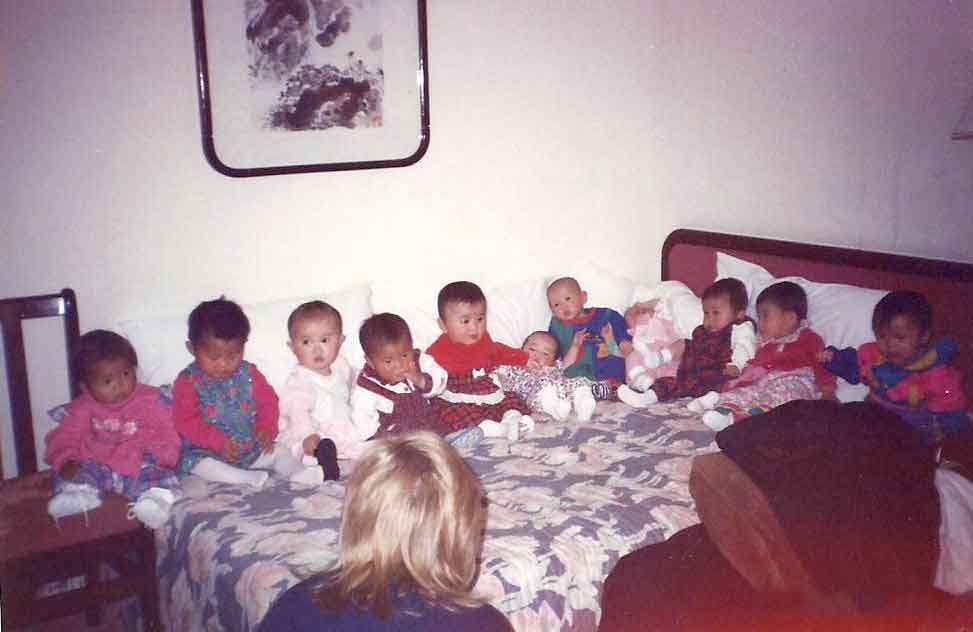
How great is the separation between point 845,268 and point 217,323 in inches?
91.7

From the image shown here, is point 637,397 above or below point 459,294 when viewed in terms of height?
below

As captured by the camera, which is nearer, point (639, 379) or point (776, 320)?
point (776, 320)

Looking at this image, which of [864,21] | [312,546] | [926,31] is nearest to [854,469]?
[312,546]

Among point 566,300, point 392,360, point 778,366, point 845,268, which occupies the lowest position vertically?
point 778,366

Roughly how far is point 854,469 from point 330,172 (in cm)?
229

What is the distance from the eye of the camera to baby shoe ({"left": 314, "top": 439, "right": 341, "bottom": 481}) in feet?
8.57

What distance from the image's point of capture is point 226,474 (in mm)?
2578

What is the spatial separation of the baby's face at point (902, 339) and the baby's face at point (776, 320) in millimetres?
360

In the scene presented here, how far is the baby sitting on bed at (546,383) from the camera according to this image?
3105 millimetres

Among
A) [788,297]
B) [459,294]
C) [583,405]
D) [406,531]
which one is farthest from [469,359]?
[406,531]

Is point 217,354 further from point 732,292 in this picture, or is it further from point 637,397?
point 732,292

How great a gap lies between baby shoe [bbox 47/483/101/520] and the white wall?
63 centimetres

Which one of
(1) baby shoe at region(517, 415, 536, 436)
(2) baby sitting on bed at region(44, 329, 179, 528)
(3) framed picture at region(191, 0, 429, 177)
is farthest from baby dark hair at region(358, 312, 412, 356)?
(2) baby sitting on bed at region(44, 329, 179, 528)

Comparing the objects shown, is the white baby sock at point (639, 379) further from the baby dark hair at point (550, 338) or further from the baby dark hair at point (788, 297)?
the baby dark hair at point (788, 297)
